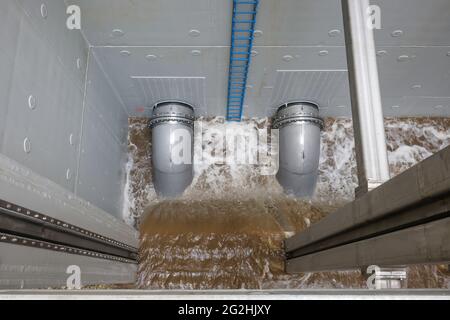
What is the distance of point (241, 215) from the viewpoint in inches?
115

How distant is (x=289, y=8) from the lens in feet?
6.77

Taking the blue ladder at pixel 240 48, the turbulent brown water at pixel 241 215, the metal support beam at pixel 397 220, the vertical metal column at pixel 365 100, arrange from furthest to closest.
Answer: the turbulent brown water at pixel 241 215
the blue ladder at pixel 240 48
the vertical metal column at pixel 365 100
the metal support beam at pixel 397 220

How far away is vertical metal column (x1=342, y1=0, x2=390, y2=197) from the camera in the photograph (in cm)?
142

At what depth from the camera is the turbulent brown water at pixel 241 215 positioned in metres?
2.60

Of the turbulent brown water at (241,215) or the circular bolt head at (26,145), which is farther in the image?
the turbulent brown water at (241,215)

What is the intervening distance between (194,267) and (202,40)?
4.45ft

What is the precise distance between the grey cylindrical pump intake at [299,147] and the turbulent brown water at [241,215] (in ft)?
0.40

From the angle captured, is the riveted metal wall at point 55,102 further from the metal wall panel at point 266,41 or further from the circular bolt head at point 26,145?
the metal wall panel at point 266,41

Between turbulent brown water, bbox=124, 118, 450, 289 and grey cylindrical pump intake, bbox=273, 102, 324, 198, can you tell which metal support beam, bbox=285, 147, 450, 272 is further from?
grey cylindrical pump intake, bbox=273, 102, 324, 198

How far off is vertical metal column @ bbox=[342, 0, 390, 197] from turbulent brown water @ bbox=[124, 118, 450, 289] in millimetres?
1347

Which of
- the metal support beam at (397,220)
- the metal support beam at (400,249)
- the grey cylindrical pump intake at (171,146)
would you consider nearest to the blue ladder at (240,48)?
the grey cylindrical pump intake at (171,146)

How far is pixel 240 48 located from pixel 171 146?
991mm
